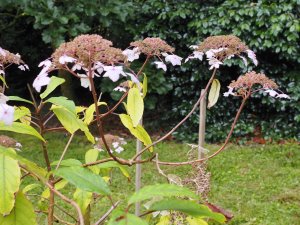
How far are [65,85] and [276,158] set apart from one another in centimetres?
294

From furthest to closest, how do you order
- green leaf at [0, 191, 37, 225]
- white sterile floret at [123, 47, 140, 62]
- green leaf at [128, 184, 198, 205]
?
1. white sterile floret at [123, 47, 140, 62]
2. green leaf at [0, 191, 37, 225]
3. green leaf at [128, 184, 198, 205]

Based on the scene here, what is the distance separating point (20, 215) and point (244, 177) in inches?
140

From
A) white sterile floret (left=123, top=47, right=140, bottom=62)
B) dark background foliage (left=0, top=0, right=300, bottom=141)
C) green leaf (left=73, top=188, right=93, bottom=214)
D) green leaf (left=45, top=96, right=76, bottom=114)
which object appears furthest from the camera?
dark background foliage (left=0, top=0, right=300, bottom=141)

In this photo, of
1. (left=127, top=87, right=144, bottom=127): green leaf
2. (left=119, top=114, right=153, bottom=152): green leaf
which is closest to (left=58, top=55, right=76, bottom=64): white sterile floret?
(left=127, top=87, right=144, bottom=127): green leaf

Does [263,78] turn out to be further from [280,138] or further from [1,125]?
[280,138]

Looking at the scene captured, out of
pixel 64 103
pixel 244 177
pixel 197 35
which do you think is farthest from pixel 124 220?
pixel 197 35

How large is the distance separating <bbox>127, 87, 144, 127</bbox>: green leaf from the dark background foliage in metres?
3.82

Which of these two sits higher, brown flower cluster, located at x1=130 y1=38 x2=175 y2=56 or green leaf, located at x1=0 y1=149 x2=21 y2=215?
brown flower cluster, located at x1=130 y1=38 x2=175 y2=56

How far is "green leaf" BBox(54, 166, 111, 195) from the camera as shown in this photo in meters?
0.96

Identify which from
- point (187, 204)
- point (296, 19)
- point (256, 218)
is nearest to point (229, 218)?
point (256, 218)

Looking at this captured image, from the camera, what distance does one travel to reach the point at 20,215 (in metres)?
1.03

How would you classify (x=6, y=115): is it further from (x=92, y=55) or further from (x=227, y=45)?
(x=227, y=45)

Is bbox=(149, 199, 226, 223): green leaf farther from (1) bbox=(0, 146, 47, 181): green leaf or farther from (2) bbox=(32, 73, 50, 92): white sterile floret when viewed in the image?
(2) bbox=(32, 73, 50, 92): white sterile floret

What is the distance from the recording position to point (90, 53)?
98 cm
